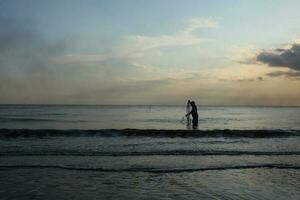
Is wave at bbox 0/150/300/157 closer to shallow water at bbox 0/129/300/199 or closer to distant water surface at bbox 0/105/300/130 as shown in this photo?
shallow water at bbox 0/129/300/199

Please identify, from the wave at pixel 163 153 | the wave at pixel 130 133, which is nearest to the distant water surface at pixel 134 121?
the wave at pixel 130 133

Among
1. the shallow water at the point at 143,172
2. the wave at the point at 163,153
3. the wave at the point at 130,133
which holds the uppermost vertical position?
the wave at the point at 130,133

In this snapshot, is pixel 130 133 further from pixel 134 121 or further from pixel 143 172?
pixel 134 121

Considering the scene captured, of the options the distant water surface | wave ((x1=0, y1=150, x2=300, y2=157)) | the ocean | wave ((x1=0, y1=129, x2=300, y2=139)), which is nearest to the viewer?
the ocean

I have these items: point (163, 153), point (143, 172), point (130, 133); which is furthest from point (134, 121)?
point (143, 172)

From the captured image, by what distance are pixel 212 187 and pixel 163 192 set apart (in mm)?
1429

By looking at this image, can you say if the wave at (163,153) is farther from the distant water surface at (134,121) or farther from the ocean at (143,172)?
the distant water surface at (134,121)

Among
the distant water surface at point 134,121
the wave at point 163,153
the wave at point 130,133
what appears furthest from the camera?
the distant water surface at point 134,121

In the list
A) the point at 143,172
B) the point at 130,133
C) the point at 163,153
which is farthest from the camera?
the point at 130,133

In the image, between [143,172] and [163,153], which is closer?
[143,172]

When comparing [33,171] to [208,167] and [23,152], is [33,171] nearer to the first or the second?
[23,152]

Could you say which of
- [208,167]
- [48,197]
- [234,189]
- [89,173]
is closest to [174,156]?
[208,167]

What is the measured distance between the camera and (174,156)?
15.0 metres

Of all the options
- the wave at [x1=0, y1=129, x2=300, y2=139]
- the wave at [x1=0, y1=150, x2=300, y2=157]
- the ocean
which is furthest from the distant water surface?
the ocean
